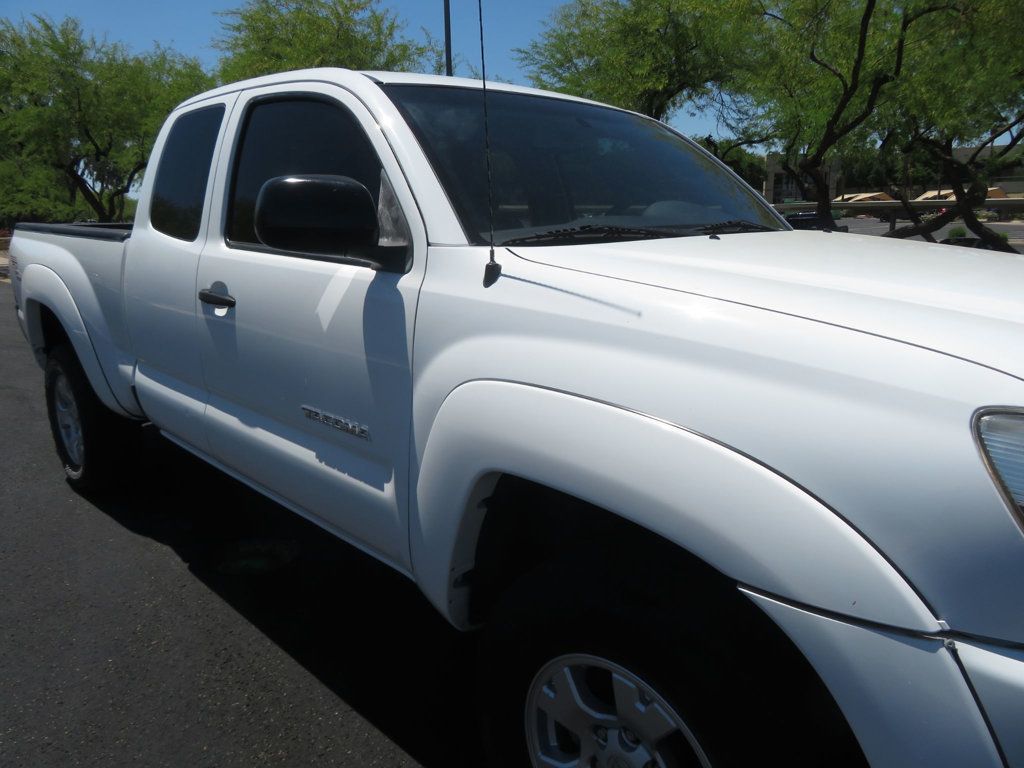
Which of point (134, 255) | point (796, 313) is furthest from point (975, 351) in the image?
point (134, 255)

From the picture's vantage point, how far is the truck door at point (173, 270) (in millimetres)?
2994

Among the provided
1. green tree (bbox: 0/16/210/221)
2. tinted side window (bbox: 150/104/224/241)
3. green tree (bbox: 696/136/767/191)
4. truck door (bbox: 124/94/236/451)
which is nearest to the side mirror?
truck door (bbox: 124/94/236/451)

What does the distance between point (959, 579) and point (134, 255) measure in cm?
320

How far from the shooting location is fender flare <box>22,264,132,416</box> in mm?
3708

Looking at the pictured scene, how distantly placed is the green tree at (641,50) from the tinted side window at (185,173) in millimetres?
11753

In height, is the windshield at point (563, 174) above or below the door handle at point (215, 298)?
above

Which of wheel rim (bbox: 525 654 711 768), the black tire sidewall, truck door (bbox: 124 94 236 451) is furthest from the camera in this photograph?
the black tire sidewall

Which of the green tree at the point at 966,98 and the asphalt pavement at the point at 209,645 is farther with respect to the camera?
the green tree at the point at 966,98

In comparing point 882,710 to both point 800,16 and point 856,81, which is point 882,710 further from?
point 800,16

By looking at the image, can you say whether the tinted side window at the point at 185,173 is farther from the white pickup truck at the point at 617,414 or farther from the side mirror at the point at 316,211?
the side mirror at the point at 316,211

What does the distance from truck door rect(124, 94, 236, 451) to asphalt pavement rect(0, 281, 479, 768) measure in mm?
685

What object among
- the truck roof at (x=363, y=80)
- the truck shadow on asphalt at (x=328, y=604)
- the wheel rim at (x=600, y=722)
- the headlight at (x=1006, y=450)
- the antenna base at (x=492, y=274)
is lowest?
the truck shadow on asphalt at (x=328, y=604)

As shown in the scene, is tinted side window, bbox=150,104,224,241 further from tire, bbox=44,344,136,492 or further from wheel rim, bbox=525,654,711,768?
wheel rim, bbox=525,654,711,768

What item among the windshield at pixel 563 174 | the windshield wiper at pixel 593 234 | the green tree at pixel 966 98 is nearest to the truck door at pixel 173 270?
the windshield at pixel 563 174
